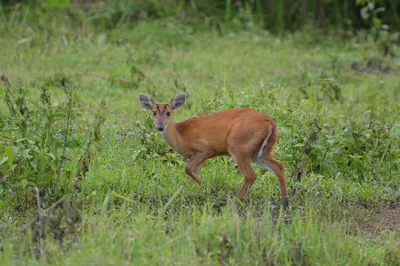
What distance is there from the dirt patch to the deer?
657mm

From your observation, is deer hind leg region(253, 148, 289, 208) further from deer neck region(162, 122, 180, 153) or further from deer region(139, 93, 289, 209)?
deer neck region(162, 122, 180, 153)

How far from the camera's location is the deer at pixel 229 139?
706 centimetres

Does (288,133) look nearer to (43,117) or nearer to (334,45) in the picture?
(43,117)

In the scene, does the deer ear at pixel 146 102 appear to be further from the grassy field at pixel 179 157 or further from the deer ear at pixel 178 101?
the grassy field at pixel 179 157

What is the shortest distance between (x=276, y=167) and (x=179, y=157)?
1.23 meters

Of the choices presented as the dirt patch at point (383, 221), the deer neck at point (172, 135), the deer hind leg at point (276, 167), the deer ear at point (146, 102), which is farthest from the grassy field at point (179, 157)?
the deer ear at point (146, 102)

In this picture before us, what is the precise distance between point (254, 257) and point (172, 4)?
9.63 meters

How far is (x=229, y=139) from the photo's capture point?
7.15 m

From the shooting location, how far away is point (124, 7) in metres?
14.3

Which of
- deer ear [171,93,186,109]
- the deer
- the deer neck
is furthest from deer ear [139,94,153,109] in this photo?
the deer neck

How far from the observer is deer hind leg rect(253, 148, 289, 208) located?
7.14 m

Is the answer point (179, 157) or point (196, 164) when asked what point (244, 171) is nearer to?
point (196, 164)

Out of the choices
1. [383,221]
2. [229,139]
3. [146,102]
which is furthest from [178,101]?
[383,221]

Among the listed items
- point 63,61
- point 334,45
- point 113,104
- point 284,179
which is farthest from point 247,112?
point 334,45
